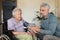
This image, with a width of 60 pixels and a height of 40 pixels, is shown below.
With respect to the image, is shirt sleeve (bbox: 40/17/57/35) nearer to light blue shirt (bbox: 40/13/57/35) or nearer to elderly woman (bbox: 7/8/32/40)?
light blue shirt (bbox: 40/13/57/35)

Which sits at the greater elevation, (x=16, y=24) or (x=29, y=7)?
(x=29, y=7)

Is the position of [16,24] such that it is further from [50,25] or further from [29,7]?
[29,7]

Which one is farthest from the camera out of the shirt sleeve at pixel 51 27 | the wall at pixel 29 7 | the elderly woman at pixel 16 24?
the wall at pixel 29 7

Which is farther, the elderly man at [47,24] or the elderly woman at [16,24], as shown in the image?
the elderly woman at [16,24]

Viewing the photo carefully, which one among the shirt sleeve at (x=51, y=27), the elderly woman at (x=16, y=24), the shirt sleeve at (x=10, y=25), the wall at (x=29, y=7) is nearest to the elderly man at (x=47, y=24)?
the shirt sleeve at (x=51, y=27)

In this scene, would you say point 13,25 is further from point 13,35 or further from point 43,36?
point 43,36

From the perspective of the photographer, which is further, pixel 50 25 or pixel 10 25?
pixel 10 25

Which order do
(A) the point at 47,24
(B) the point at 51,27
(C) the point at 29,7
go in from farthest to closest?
(C) the point at 29,7 → (A) the point at 47,24 → (B) the point at 51,27


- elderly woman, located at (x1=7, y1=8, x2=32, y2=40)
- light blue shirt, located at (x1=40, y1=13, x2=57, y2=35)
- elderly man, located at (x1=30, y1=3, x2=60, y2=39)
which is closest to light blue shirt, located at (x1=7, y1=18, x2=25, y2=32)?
elderly woman, located at (x1=7, y1=8, x2=32, y2=40)

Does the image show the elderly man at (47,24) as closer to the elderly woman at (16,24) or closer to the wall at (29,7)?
the elderly woman at (16,24)

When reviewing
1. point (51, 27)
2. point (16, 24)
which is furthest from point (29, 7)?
point (51, 27)

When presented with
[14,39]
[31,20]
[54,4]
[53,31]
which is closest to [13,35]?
[14,39]

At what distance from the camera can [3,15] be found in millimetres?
2541

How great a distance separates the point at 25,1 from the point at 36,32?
94 cm
